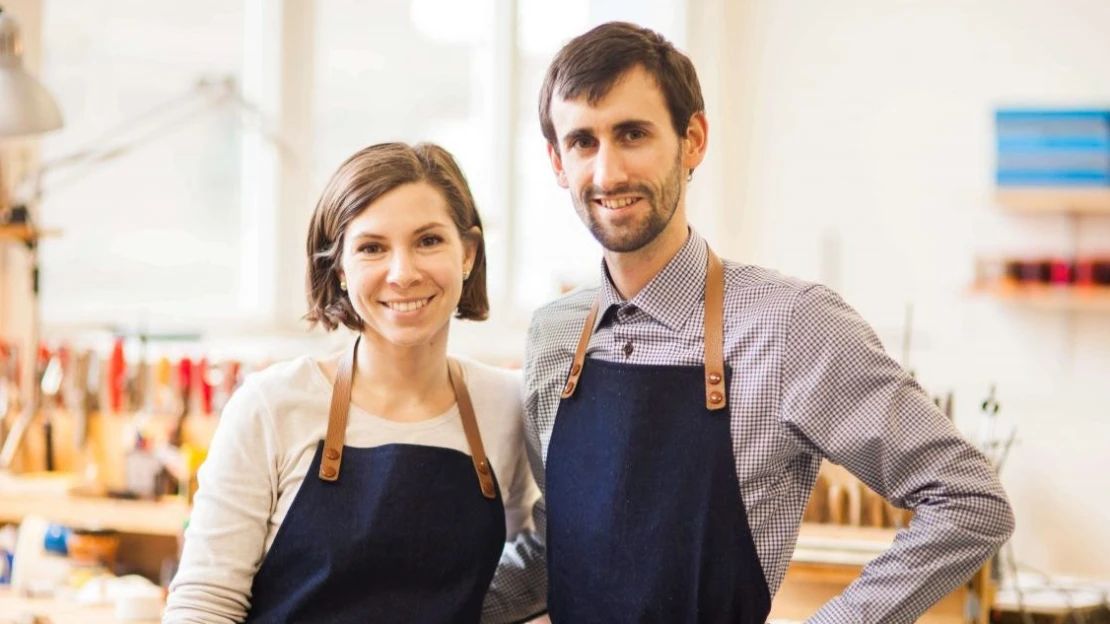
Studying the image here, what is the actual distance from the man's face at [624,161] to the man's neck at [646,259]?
0.05 meters

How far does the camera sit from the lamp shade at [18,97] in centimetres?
264

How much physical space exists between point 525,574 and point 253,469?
0.47 meters

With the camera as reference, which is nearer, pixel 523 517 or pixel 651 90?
pixel 651 90

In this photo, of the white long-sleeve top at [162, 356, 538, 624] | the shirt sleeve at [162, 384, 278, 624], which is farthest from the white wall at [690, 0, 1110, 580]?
the shirt sleeve at [162, 384, 278, 624]

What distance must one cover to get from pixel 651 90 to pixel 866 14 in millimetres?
3101

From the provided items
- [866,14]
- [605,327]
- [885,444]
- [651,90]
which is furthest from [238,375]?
[866,14]

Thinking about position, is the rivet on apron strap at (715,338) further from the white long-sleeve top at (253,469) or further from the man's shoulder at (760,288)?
the white long-sleeve top at (253,469)

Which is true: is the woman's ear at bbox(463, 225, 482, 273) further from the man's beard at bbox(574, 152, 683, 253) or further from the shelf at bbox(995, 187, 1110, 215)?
the shelf at bbox(995, 187, 1110, 215)

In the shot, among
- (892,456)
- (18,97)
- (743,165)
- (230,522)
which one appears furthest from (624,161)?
(743,165)

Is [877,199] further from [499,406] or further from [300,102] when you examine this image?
[499,406]

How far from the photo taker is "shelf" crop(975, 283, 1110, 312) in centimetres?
416

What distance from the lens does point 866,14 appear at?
179 inches

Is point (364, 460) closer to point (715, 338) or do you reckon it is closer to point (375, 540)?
point (375, 540)

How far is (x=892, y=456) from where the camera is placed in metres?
1.59
